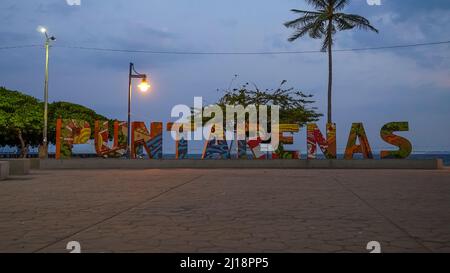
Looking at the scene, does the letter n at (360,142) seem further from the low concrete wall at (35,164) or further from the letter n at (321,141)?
the low concrete wall at (35,164)

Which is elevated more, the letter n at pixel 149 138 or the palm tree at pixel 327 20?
the palm tree at pixel 327 20

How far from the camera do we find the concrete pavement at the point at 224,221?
18.2 ft

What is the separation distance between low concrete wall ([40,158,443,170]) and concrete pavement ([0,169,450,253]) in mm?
16017

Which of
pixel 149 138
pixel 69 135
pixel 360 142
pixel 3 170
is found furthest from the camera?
pixel 69 135

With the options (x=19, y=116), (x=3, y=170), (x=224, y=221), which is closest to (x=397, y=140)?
(x=3, y=170)

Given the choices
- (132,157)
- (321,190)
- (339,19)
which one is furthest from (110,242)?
(339,19)

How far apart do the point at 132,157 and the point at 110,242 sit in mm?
24603

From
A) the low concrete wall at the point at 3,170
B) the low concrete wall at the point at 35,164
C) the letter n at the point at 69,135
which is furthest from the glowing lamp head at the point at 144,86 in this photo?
the low concrete wall at the point at 3,170

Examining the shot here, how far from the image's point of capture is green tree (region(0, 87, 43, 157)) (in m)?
45.5

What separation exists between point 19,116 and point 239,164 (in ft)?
92.8

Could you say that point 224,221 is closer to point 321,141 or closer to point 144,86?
point 144,86

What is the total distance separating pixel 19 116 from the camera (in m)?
45.8

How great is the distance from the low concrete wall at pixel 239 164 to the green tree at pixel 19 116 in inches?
819
